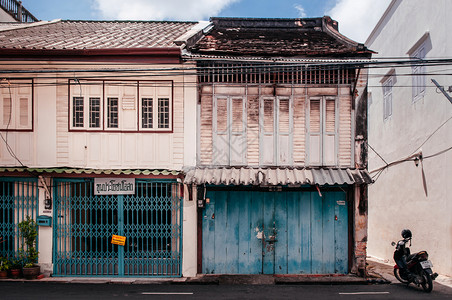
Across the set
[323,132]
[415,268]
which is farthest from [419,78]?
[415,268]

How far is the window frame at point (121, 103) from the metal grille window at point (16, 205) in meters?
A: 2.03

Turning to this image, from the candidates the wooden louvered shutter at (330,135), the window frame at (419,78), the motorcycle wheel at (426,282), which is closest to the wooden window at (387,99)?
the window frame at (419,78)

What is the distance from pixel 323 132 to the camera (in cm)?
1124

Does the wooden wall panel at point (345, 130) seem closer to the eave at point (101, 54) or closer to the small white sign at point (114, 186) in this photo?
the eave at point (101, 54)

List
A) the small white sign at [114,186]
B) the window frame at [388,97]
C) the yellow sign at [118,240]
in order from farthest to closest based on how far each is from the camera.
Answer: the window frame at [388,97], the small white sign at [114,186], the yellow sign at [118,240]

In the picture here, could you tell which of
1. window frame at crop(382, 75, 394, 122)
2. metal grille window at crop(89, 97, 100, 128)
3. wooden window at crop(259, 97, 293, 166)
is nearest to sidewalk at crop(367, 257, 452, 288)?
wooden window at crop(259, 97, 293, 166)

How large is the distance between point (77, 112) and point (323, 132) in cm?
697

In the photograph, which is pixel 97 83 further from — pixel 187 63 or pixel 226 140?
pixel 226 140

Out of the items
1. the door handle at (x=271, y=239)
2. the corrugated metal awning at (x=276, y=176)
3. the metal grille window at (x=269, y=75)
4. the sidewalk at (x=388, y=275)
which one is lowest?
the sidewalk at (x=388, y=275)

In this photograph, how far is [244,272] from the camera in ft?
36.9

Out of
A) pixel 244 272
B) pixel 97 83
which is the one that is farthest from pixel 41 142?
pixel 244 272

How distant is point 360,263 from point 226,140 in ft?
16.5

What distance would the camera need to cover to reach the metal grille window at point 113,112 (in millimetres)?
11281

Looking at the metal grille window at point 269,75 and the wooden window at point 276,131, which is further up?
the metal grille window at point 269,75
